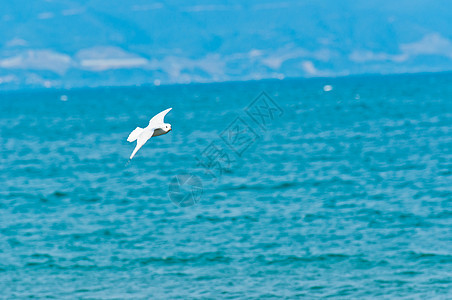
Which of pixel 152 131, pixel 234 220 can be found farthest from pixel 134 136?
pixel 234 220

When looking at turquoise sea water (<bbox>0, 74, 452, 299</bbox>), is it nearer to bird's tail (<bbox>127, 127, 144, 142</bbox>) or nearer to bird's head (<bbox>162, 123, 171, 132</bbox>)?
bird's tail (<bbox>127, 127, 144, 142</bbox>)

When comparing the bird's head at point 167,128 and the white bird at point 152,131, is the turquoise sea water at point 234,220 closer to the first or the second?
the white bird at point 152,131

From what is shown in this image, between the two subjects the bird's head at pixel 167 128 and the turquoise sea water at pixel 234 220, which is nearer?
the bird's head at pixel 167 128

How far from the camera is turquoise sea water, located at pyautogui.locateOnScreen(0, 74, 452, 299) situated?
107ft

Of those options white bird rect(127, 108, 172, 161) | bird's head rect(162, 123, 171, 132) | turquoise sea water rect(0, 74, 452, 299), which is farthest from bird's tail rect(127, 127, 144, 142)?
turquoise sea water rect(0, 74, 452, 299)

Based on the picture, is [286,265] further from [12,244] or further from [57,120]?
[57,120]

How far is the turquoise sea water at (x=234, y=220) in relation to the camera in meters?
32.6

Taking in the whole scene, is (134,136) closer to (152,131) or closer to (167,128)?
(152,131)

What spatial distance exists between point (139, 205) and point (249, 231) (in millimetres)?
11453

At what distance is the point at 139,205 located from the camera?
4922 cm

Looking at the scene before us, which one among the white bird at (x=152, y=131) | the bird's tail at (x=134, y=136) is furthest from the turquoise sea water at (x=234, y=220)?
the white bird at (x=152, y=131)

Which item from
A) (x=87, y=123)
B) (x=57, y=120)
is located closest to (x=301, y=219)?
(x=87, y=123)

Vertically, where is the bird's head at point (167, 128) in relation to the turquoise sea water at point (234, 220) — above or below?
below

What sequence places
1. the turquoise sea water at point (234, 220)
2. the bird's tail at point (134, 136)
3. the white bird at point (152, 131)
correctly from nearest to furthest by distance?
the white bird at point (152, 131) < the bird's tail at point (134, 136) < the turquoise sea water at point (234, 220)
